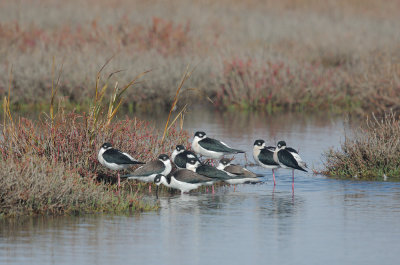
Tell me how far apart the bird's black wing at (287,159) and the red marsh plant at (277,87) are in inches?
519

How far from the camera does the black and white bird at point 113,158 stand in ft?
45.0

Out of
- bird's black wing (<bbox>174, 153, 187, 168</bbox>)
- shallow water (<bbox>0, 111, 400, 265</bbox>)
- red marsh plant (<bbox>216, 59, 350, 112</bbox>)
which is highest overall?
red marsh plant (<bbox>216, 59, 350, 112</bbox>)

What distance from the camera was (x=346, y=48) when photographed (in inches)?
1321

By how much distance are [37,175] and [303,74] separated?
58.6ft

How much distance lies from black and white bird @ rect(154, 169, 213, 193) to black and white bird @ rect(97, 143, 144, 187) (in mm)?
515

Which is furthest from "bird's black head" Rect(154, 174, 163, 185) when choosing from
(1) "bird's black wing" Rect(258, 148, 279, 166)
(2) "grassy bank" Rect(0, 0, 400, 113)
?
(2) "grassy bank" Rect(0, 0, 400, 113)

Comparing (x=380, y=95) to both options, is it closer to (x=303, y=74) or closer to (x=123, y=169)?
(x=303, y=74)

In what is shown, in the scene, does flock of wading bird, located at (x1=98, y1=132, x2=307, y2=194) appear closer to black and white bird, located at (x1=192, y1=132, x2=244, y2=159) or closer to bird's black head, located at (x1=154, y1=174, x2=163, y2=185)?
bird's black head, located at (x1=154, y1=174, x2=163, y2=185)

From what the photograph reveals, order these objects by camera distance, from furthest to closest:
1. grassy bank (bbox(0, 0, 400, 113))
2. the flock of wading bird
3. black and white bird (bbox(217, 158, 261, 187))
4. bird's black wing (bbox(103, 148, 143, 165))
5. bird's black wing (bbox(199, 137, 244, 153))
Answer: grassy bank (bbox(0, 0, 400, 113))
bird's black wing (bbox(199, 137, 244, 153))
black and white bird (bbox(217, 158, 261, 187))
the flock of wading bird
bird's black wing (bbox(103, 148, 143, 165))

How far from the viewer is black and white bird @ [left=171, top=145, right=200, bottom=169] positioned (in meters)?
14.7

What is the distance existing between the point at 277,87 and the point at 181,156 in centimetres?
1405

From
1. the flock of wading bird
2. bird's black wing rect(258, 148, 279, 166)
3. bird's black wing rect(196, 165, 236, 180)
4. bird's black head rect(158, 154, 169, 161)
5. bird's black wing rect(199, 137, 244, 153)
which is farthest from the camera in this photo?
bird's black wing rect(199, 137, 244, 153)

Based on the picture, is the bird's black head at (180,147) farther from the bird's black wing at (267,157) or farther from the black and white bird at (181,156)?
the bird's black wing at (267,157)

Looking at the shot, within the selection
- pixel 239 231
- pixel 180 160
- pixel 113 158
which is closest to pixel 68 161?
pixel 113 158
